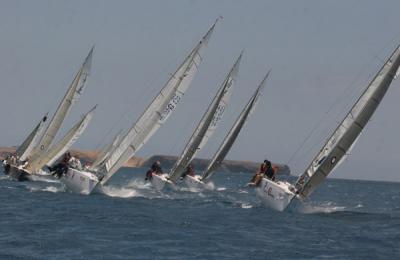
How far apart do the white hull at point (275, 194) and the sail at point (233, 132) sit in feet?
58.2

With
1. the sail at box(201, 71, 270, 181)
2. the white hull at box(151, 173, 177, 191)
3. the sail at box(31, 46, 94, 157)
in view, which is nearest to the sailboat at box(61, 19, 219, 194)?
the white hull at box(151, 173, 177, 191)

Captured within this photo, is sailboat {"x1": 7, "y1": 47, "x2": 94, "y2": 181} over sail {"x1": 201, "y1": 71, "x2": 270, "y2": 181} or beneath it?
beneath

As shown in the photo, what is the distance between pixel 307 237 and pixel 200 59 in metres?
18.3

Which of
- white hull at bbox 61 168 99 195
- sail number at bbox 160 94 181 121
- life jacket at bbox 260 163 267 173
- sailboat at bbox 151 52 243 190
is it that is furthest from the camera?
sailboat at bbox 151 52 243 190

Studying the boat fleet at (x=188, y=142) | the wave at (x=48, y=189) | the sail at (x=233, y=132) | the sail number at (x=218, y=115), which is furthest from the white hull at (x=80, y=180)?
the sail at (x=233, y=132)

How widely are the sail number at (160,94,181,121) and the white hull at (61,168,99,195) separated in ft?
14.2

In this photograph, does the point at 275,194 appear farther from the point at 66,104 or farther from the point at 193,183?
the point at 193,183

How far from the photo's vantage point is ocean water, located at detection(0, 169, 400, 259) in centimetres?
1955

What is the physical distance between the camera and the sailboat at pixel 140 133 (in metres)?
36.2

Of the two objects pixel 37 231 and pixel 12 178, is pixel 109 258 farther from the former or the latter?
pixel 12 178

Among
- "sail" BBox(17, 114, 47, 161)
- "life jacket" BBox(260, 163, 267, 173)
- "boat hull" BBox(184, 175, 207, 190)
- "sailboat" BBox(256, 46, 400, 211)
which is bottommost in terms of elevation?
"sail" BBox(17, 114, 47, 161)

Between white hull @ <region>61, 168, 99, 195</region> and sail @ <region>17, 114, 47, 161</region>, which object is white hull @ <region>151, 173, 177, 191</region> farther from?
white hull @ <region>61, 168, 99, 195</region>

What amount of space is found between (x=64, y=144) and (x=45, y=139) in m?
1.98

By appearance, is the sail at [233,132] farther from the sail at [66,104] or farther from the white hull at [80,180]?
the white hull at [80,180]
